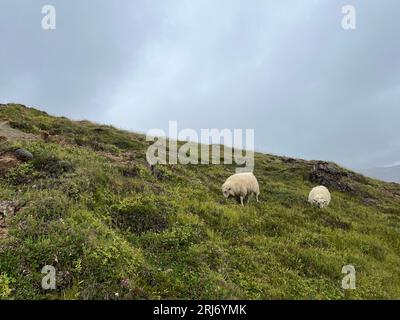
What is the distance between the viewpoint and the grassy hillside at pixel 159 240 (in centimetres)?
1052

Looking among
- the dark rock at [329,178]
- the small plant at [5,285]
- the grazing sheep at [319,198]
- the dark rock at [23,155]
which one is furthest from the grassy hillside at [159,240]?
the dark rock at [329,178]

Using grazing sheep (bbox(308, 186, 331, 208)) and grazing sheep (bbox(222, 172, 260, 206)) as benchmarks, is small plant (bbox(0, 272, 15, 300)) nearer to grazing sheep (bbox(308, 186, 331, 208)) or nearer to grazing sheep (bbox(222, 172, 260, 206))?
grazing sheep (bbox(222, 172, 260, 206))

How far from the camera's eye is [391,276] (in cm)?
1544

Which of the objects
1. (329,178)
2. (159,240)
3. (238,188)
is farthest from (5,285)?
(329,178)

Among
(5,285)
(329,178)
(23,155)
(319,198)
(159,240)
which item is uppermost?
(329,178)

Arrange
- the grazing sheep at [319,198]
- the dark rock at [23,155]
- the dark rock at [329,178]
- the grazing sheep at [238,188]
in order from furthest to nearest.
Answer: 1. the dark rock at [329,178]
2. the grazing sheep at [319,198]
3. the grazing sheep at [238,188]
4. the dark rock at [23,155]

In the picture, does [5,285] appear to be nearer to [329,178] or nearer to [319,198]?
[319,198]

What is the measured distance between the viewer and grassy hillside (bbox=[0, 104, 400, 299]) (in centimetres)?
1052

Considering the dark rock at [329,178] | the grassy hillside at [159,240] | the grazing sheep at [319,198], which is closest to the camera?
the grassy hillside at [159,240]

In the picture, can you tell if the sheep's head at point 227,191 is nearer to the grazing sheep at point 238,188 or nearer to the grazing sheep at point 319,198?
the grazing sheep at point 238,188

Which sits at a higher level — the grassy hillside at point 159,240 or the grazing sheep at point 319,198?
the grazing sheep at point 319,198

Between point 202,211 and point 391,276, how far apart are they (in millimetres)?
7268

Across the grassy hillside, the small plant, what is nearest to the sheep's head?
the grassy hillside

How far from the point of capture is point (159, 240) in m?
13.5
